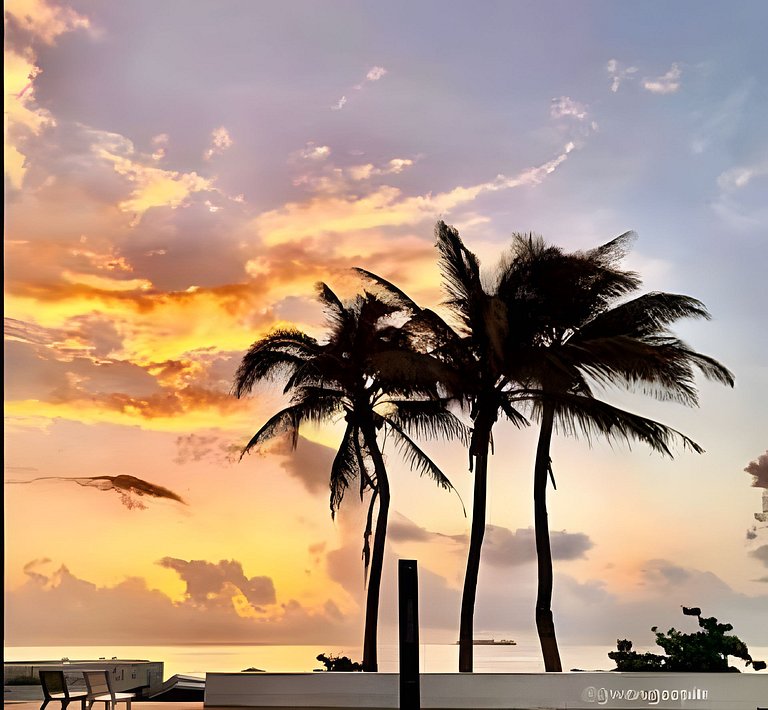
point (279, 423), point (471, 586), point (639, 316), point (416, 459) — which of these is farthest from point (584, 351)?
point (279, 423)

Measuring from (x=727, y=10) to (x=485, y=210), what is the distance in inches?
265

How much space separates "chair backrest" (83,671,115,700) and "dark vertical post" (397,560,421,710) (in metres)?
4.06

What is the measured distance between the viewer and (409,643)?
1092 centimetres

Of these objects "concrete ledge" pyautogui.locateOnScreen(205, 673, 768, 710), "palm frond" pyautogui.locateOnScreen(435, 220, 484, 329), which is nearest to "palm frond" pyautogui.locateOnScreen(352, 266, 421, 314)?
"palm frond" pyautogui.locateOnScreen(435, 220, 484, 329)

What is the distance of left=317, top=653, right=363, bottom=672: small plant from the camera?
18328 mm

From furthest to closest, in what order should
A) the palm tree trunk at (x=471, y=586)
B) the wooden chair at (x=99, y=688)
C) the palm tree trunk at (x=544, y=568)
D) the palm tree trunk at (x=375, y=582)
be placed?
the palm tree trunk at (x=375, y=582) < the palm tree trunk at (x=471, y=586) < the palm tree trunk at (x=544, y=568) < the wooden chair at (x=99, y=688)

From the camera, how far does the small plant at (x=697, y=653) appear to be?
15.9 meters

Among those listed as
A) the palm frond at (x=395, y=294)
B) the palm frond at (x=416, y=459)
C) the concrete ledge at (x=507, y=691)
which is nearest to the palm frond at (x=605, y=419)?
the palm frond at (x=395, y=294)

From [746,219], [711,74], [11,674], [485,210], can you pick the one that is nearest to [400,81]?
[485,210]

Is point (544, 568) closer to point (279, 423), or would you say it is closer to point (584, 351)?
point (584, 351)

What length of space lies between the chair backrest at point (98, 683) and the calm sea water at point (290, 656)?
5.25 meters

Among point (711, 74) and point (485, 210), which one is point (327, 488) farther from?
point (711, 74)

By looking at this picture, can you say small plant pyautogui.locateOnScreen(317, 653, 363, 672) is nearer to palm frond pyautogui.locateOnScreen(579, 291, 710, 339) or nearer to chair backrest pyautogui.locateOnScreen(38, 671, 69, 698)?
chair backrest pyautogui.locateOnScreen(38, 671, 69, 698)

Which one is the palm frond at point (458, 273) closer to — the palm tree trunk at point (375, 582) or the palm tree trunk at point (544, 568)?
the palm tree trunk at point (544, 568)
